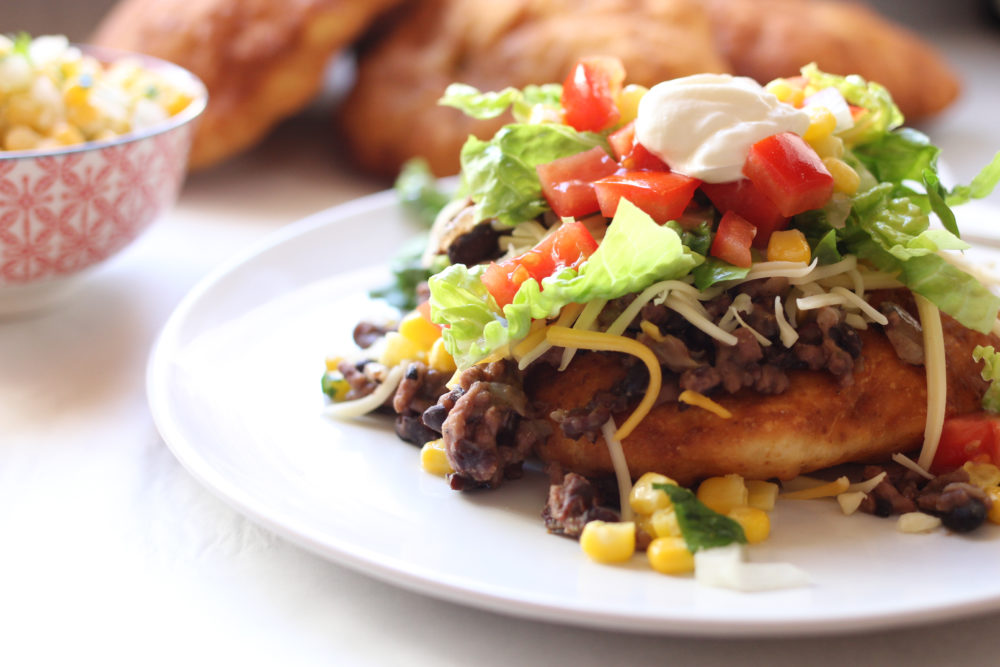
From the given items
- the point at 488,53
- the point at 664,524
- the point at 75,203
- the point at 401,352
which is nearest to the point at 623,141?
the point at 401,352

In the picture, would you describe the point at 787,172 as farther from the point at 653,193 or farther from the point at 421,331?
the point at 421,331

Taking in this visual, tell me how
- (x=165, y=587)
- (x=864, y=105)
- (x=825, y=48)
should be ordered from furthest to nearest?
(x=825, y=48)
(x=864, y=105)
(x=165, y=587)

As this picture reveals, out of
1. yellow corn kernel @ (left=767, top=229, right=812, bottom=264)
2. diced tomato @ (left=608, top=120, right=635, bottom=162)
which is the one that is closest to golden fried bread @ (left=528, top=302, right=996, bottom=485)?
yellow corn kernel @ (left=767, top=229, right=812, bottom=264)

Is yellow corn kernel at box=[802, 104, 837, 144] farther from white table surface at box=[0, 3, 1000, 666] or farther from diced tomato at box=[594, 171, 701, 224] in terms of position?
white table surface at box=[0, 3, 1000, 666]

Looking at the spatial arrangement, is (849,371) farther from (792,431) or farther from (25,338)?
(25,338)

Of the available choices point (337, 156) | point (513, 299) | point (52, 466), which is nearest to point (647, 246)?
point (513, 299)

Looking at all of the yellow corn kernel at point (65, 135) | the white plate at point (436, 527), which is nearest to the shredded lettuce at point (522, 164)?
the white plate at point (436, 527)

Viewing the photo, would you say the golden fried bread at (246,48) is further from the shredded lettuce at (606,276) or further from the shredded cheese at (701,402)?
the shredded cheese at (701,402)
